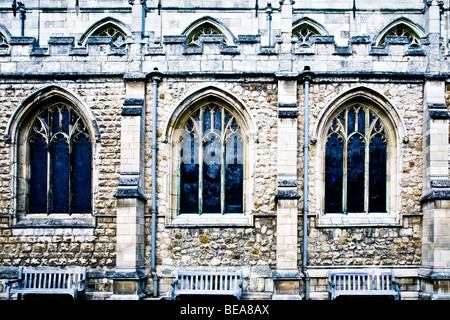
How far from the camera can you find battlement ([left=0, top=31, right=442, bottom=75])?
10953mm

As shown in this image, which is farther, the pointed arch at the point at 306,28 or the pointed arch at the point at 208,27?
the pointed arch at the point at 306,28

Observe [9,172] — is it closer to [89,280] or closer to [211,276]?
[89,280]

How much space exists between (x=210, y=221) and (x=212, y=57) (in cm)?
415

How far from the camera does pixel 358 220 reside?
35.6ft

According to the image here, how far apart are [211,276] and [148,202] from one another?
7.82ft

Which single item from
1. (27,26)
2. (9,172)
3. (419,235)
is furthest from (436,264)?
(27,26)

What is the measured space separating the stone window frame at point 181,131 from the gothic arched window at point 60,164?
6.95 ft

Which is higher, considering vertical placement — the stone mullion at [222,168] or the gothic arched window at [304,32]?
the gothic arched window at [304,32]

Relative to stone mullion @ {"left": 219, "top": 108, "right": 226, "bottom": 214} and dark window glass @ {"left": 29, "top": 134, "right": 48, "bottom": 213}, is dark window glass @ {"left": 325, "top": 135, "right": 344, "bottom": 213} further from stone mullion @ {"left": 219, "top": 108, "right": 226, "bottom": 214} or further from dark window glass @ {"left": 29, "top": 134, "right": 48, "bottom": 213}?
dark window glass @ {"left": 29, "top": 134, "right": 48, "bottom": 213}

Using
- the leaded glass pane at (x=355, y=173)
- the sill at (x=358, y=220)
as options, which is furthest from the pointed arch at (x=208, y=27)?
the sill at (x=358, y=220)

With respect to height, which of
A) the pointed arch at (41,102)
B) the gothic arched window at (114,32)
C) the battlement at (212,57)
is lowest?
the pointed arch at (41,102)

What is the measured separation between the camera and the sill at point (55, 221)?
1073 centimetres

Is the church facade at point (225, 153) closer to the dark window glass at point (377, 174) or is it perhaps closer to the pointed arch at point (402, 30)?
the dark window glass at point (377, 174)

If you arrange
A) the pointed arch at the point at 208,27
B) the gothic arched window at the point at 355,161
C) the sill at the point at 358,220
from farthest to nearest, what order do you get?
the pointed arch at the point at 208,27, the gothic arched window at the point at 355,161, the sill at the point at 358,220
